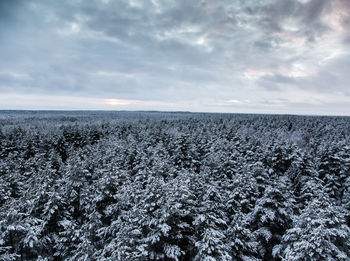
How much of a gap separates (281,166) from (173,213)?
24.8m

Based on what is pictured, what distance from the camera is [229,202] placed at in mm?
16656

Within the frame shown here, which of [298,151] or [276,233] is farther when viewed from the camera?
[298,151]

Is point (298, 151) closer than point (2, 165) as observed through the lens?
No

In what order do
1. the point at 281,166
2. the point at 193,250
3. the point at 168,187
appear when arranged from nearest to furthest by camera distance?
1. the point at 193,250
2. the point at 168,187
3. the point at 281,166

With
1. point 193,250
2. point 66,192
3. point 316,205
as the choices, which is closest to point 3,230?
point 66,192

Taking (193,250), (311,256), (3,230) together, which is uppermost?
(311,256)

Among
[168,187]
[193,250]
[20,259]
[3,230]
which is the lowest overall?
[20,259]

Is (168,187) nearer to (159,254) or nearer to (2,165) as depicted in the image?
(159,254)

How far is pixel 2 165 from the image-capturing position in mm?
25516

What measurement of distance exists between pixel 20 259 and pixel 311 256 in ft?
56.8

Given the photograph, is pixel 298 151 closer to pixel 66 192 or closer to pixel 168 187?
pixel 168 187

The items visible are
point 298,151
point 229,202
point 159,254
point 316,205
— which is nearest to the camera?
point 316,205

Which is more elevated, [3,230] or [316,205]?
[316,205]

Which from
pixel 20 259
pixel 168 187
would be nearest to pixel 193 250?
pixel 168 187
